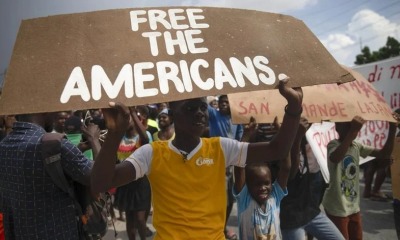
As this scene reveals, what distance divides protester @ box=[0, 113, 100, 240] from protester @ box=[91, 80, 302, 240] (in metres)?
0.33

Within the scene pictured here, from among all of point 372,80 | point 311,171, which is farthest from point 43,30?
point 372,80

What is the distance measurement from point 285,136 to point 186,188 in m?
0.57

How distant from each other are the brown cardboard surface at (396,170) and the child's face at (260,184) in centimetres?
138

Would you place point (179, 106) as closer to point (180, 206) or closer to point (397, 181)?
point (180, 206)

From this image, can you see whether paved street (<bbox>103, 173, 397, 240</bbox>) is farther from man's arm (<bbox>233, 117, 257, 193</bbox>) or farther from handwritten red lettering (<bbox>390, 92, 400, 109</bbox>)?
man's arm (<bbox>233, 117, 257, 193</bbox>)

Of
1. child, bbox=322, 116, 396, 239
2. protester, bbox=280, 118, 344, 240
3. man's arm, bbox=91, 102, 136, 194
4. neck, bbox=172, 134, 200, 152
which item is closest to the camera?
man's arm, bbox=91, 102, 136, 194

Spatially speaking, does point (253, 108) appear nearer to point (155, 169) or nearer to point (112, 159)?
point (155, 169)

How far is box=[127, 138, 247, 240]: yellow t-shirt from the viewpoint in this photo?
1986 millimetres

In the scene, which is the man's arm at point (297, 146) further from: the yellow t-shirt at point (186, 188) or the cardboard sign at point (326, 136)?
the cardboard sign at point (326, 136)

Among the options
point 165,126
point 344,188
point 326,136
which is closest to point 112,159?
point 344,188

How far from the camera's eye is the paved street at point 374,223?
5191 mm

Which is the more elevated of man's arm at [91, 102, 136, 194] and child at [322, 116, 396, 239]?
man's arm at [91, 102, 136, 194]

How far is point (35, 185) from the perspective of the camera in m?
2.07

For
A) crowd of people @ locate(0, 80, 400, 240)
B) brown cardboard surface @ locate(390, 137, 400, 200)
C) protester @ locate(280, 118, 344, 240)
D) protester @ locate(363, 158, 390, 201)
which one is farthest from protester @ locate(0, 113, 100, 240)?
protester @ locate(363, 158, 390, 201)
